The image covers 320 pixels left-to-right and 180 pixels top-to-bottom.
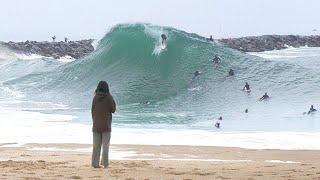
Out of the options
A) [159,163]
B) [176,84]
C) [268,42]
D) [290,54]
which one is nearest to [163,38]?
[176,84]

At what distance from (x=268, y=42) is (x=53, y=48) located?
790 inches

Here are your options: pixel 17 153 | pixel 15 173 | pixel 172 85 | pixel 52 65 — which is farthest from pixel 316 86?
pixel 52 65

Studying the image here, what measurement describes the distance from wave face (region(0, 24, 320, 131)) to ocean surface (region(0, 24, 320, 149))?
0.04 meters

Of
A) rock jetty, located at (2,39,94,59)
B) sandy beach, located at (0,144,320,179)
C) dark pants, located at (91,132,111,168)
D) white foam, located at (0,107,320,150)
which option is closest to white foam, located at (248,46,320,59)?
rock jetty, located at (2,39,94,59)

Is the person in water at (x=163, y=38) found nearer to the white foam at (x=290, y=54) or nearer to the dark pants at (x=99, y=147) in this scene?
the white foam at (x=290, y=54)

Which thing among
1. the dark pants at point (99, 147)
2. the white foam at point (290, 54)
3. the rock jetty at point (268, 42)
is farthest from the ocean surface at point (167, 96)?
the rock jetty at point (268, 42)

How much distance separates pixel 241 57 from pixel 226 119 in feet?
36.9

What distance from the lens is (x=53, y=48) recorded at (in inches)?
2254

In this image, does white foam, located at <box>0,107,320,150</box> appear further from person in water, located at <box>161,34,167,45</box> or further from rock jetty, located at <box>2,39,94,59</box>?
rock jetty, located at <box>2,39,94,59</box>

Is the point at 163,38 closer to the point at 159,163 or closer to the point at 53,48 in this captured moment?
the point at 159,163

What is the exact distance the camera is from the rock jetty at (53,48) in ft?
181

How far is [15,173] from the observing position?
323 inches

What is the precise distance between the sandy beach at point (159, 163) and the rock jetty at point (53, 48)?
139 ft

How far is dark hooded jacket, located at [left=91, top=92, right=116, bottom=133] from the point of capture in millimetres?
8938
